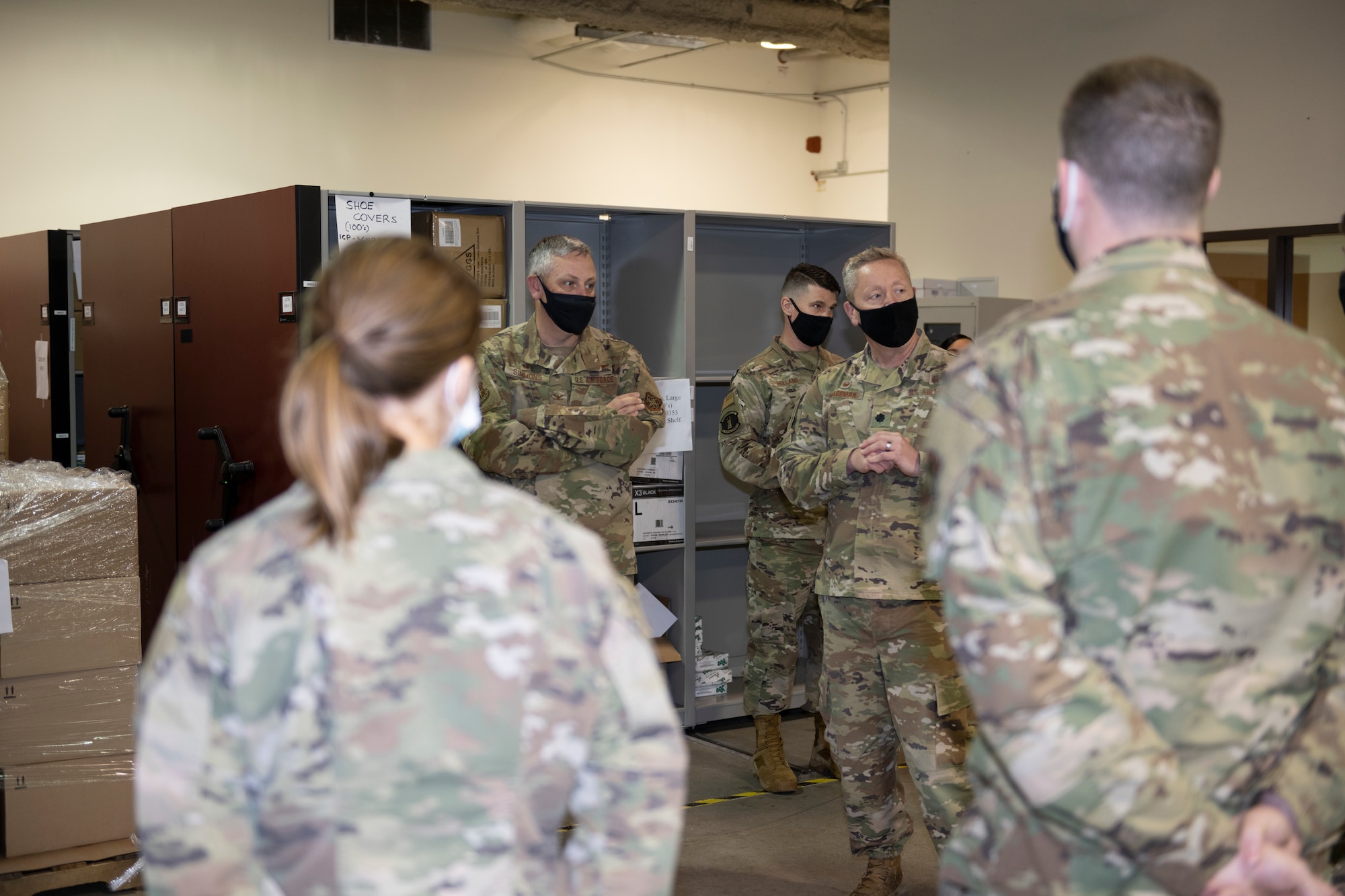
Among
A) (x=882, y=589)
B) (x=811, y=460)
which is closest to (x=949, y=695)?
→ (x=882, y=589)

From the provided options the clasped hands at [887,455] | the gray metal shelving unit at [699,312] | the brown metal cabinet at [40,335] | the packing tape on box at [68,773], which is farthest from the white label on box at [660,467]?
the brown metal cabinet at [40,335]

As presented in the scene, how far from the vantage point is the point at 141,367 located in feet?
14.1

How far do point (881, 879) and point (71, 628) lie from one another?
7.12ft

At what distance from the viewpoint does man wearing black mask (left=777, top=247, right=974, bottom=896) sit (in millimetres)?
2807

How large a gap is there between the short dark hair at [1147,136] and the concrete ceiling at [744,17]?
5.57m

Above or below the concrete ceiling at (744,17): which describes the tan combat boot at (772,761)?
below

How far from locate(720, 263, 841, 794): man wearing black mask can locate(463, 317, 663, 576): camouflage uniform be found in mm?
425

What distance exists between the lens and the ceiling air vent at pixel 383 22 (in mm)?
8227

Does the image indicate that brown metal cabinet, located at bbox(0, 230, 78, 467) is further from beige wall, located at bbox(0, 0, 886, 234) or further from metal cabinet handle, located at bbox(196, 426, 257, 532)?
beige wall, located at bbox(0, 0, 886, 234)

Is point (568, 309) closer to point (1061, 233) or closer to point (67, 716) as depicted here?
point (67, 716)

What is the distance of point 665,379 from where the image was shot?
431cm

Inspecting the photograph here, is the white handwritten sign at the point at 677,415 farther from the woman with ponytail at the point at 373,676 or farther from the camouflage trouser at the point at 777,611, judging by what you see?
the woman with ponytail at the point at 373,676

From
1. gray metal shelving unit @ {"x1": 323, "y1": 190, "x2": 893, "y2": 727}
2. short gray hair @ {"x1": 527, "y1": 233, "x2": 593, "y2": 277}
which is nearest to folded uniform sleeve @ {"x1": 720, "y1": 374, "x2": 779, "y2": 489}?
gray metal shelving unit @ {"x1": 323, "y1": 190, "x2": 893, "y2": 727}

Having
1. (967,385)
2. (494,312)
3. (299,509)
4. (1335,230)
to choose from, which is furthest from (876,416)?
(1335,230)
